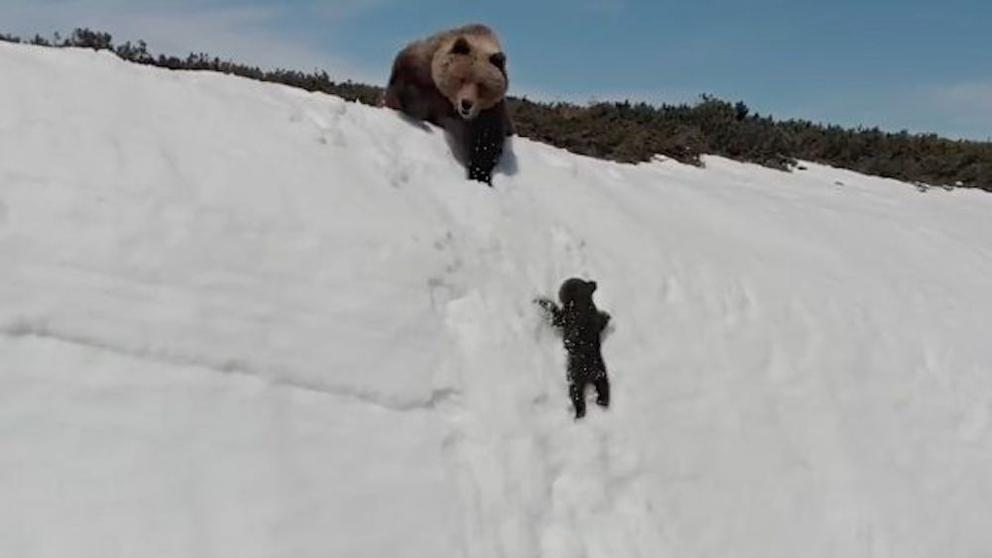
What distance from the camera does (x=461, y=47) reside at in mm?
7824

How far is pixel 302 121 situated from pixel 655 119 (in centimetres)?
1425

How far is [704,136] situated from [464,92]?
11.3 m

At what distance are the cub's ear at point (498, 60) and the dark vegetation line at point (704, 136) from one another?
6.40 meters

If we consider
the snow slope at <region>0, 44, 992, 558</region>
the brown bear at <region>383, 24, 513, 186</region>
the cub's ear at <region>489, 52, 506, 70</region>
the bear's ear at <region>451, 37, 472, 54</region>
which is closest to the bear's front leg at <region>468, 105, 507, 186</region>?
the brown bear at <region>383, 24, 513, 186</region>

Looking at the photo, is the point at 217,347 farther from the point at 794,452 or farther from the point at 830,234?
the point at 830,234

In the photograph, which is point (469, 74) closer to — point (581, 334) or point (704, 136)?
point (581, 334)

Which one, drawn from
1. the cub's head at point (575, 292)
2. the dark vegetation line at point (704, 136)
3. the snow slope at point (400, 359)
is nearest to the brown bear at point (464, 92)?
the snow slope at point (400, 359)

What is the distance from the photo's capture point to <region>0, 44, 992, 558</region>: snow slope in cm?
448

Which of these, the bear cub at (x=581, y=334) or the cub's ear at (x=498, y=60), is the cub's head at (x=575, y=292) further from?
the cub's ear at (x=498, y=60)

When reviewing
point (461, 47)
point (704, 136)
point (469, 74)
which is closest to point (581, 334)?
point (469, 74)

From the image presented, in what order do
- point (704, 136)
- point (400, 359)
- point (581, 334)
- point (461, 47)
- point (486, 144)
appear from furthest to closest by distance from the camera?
point (704, 136) < point (461, 47) < point (486, 144) < point (581, 334) < point (400, 359)

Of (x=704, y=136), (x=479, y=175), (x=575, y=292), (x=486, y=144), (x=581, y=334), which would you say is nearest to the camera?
(x=581, y=334)

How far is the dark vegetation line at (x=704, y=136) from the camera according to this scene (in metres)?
15.3

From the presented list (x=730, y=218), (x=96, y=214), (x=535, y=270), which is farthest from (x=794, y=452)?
(x=96, y=214)
